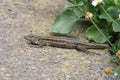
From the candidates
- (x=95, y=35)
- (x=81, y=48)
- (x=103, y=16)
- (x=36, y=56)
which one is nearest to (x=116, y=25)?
(x=103, y=16)

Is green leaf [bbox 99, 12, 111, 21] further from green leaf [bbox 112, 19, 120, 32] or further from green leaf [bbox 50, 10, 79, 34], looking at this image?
green leaf [bbox 50, 10, 79, 34]

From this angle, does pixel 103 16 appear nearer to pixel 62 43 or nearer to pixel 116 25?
pixel 116 25

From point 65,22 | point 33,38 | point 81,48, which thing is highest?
point 65,22

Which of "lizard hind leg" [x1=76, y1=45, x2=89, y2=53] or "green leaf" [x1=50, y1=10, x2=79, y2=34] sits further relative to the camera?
"green leaf" [x1=50, y1=10, x2=79, y2=34]

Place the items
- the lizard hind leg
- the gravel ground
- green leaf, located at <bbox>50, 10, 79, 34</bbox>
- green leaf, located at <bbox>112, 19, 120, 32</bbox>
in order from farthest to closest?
green leaf, located at <bbox>50, 10, 79, 34</bbox> < the lizard hind leg < green leaf, located at <bbox>112, 19, 120, 32</bbox> < the gravel ground

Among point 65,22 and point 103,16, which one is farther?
point 65,22

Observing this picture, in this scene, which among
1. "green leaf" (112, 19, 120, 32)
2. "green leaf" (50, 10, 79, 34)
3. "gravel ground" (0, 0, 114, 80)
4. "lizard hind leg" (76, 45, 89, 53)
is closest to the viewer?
"gravel ground" (0, 0, 114, 80)

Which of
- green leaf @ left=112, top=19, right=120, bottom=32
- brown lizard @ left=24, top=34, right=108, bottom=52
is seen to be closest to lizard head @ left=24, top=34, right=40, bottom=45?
brown lizard @ left=24, top=34, right=108, bottom=52
